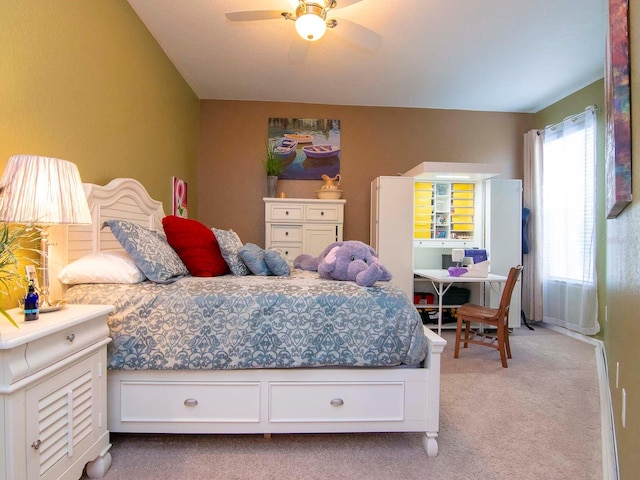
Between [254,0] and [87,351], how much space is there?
2.45 m

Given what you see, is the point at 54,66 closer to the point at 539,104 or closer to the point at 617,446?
the point at 617,446

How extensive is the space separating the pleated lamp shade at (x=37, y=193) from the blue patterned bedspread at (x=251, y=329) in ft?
1.78

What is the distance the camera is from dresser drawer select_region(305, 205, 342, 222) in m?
4.02

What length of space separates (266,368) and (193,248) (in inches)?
36.0

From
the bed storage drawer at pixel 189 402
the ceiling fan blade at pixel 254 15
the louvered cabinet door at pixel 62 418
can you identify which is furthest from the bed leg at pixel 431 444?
the ceiling fan blade at pixel 254 15

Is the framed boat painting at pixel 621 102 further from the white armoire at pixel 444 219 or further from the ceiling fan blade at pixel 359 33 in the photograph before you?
the white armoire at pixel 444 219

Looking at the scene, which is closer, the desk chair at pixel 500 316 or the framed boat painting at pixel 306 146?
the desk chair at pixel 500 316

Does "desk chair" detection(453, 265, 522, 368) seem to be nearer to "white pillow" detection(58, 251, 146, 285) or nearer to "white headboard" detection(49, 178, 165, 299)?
"white pillow" detection(58, 251, 146, 285)

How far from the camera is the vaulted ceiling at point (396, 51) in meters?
2.57

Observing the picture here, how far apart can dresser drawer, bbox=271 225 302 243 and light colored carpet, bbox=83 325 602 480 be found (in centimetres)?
225

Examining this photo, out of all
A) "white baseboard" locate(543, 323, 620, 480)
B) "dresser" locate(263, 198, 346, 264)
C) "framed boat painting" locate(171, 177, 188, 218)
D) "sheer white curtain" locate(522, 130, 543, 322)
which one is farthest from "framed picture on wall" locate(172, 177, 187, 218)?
"sheer white curtain" locate(522, 130, 543, 322)

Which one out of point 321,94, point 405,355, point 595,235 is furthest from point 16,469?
point 595,235

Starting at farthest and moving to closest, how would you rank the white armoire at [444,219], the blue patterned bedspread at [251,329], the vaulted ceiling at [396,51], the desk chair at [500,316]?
the white armoire at [444,219], the desk chair at [500,316], the vaulted ceiling at [396,51], the blue patterned bedspread at [251,329]

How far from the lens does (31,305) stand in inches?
51.4
